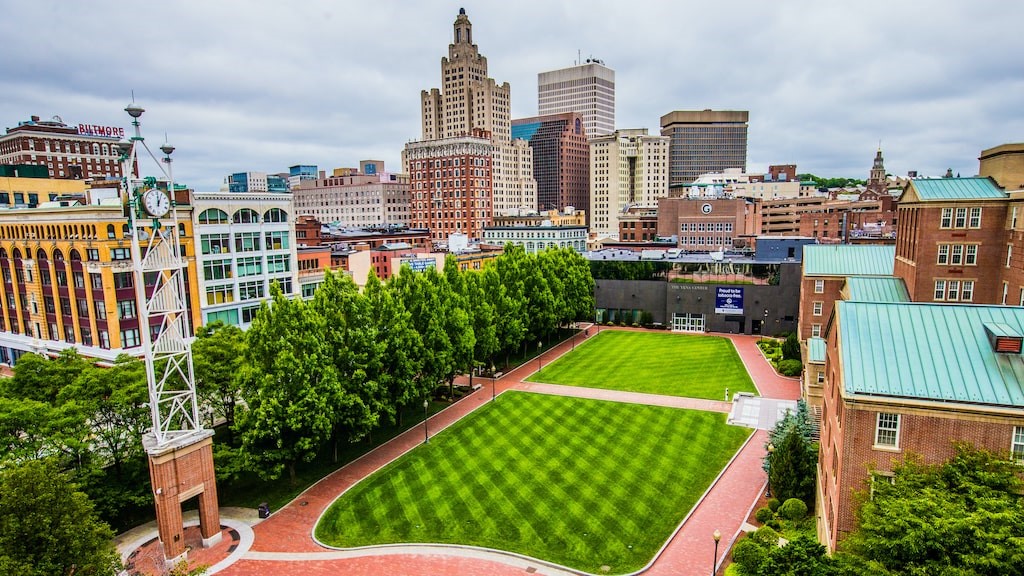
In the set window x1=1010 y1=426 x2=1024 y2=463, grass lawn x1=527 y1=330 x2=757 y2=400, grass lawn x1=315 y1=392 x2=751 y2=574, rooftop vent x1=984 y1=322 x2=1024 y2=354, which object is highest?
rooftop vent x1=984 y1=322 x2=1024 y2=354

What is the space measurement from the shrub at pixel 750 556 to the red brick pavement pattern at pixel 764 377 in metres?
30.3

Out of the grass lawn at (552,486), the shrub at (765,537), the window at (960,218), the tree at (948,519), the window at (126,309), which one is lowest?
the grass lawn at (552,486)

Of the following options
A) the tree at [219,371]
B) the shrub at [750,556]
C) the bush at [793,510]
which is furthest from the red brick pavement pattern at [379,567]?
the bush at [793,510]

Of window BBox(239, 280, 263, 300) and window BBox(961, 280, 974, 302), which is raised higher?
window BBox(961, 280, 974, 302)

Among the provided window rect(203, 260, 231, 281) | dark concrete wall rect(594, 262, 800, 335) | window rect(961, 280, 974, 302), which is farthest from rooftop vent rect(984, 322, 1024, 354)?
window rect(203, 260, 231, 281)

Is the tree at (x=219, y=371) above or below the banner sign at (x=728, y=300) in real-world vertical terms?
above

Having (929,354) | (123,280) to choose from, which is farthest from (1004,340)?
(123,280)

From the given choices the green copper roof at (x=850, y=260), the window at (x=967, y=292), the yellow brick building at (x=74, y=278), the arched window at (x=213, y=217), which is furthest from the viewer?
the arched window at (x=213, y=217)

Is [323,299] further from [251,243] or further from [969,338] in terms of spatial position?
[969,338]

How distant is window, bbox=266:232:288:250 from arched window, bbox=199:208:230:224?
5.08 meters

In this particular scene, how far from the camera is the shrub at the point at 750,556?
2089cm

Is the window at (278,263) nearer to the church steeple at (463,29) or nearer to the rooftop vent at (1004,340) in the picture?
the rooftop vent at (1004,340)

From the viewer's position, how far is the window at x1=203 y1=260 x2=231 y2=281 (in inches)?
2248

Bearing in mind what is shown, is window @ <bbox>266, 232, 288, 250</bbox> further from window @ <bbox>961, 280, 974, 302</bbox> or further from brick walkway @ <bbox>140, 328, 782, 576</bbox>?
window @ <bbox>961, 280, 974, 302</bbox>
